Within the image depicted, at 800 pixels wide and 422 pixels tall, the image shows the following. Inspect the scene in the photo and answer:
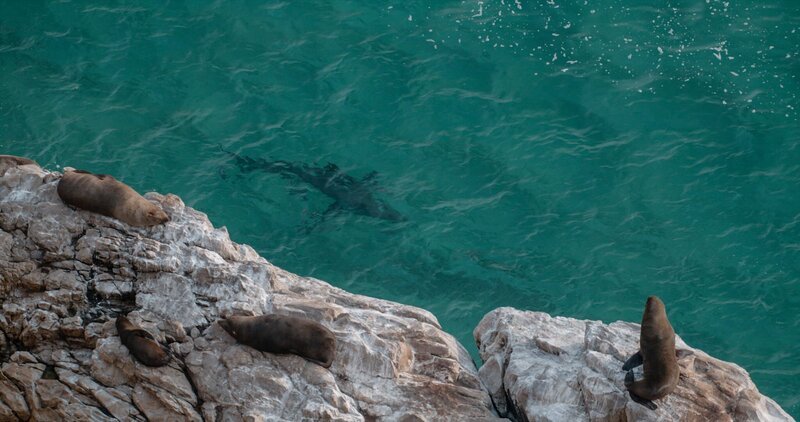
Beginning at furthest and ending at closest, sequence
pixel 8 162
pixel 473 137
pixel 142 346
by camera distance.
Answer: pixel 473 137, pixel 8 162, pixel 142 346

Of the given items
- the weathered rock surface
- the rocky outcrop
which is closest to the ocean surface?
the weathered rock surface

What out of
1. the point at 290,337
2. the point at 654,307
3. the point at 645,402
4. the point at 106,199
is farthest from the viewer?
the point at 106,199

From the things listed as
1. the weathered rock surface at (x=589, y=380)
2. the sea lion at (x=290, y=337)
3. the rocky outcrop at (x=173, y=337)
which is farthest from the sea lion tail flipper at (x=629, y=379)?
the sea lion at (x=290, y=337)

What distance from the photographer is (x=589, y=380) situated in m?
11.5

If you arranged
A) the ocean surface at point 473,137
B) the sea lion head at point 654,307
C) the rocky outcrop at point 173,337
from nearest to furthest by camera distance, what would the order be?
the rocky outcrop at point 173,337
the sea lion head at point 654,307
the ocean surface at point 473,137

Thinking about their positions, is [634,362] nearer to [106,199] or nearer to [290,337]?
[290,337]

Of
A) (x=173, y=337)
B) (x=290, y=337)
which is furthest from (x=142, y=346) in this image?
(x=290, y=337)

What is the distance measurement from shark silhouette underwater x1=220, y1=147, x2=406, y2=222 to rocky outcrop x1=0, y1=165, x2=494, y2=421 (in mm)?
6386

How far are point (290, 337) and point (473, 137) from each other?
10.3 metres

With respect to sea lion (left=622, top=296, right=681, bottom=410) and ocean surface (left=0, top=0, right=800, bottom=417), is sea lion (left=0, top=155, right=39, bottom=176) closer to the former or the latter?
ocean surface (left=0, top=0, right=800, bottom=417)

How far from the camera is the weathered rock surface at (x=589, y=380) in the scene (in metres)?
11.1

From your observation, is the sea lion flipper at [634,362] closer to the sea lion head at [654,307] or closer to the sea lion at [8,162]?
the sea lion head at [654,307]

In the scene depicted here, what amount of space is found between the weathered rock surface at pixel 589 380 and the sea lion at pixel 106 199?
5342 millimetres

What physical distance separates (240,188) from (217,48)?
4.71 m
